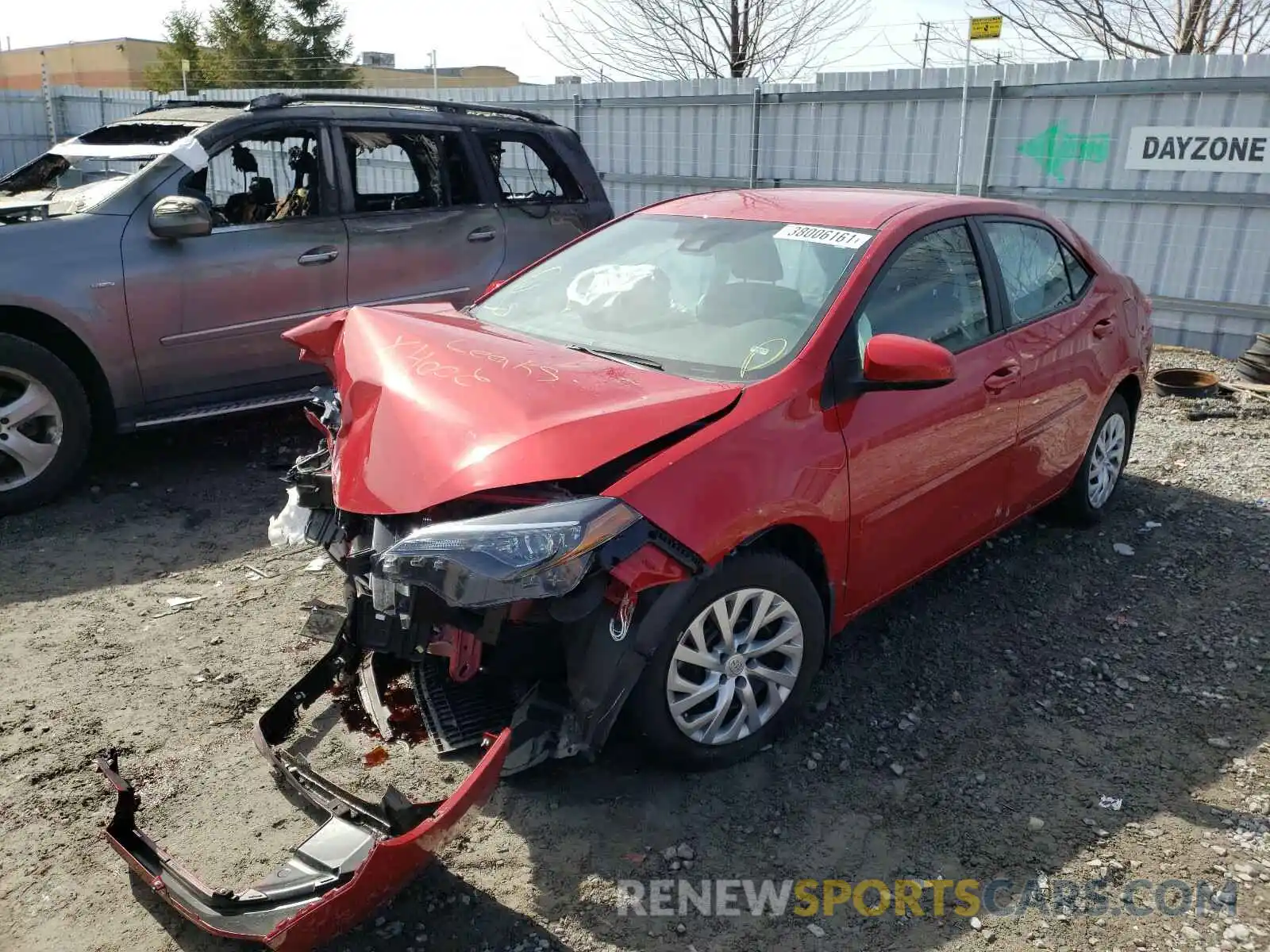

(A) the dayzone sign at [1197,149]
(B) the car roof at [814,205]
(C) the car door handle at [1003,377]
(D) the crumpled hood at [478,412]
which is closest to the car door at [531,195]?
(B) the car roof at [814,205]

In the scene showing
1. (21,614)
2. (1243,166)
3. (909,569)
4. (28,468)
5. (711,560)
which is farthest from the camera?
(1243,166)

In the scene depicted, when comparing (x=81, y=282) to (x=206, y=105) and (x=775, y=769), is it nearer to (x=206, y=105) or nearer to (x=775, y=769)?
(x=206, y=105)

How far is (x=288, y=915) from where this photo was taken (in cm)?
229

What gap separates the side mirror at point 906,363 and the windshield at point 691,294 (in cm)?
23

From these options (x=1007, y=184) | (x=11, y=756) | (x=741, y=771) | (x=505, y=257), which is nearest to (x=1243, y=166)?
(x=1007, y=184)

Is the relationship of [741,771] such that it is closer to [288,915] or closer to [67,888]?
[288,915]

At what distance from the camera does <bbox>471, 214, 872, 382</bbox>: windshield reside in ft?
11.0

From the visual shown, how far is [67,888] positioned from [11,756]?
715mm

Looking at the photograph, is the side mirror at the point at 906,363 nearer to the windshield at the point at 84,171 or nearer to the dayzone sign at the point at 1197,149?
the windshield at the point at 84,171

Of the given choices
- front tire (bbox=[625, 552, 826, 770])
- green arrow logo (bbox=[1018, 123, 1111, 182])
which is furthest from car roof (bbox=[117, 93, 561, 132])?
green arrow logo (bbox=[1018, 123, 1111, 182])

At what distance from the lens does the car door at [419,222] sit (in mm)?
6047

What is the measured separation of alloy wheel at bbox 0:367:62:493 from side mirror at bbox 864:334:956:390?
4.01m

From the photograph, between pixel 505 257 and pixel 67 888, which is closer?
pixel 67 888

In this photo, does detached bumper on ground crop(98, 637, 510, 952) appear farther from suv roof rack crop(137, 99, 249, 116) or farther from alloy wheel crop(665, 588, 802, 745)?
suv roof rack crop(137, 99, 249, 116)
